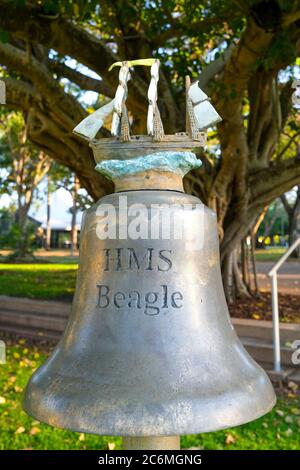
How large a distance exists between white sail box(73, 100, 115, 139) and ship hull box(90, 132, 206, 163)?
4 centimetres

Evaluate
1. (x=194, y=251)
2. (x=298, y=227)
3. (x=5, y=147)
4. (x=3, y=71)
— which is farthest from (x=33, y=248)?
(x=194, y=251)

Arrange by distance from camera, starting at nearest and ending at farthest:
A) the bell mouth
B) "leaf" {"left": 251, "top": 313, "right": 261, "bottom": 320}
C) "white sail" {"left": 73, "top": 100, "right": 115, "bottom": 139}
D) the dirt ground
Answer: the bell mouth < "white sail" {"left": 73, "top": 100, "right": 115, "bottom": 139} < "leaf" {"left": 251, "top": 313, "right": 261, "bottom": 320} < the dirt ground

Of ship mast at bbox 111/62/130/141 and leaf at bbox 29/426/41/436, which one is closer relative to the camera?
ship mast at bbox 111/62/130/141

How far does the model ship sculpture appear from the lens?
54.6 inches

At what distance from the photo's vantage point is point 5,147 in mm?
22531

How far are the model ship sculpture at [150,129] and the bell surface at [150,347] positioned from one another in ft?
0.42

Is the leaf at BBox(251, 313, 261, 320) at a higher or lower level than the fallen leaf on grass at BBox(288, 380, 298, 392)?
higher

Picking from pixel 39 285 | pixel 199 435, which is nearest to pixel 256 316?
pixel 199 435

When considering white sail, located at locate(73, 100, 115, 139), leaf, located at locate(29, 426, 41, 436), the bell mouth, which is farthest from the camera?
leaf, located at locate(29, 426, 41, 436)

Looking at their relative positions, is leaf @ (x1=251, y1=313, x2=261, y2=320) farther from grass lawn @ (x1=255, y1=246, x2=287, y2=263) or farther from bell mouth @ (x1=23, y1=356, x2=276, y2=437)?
grass lawn @ (x1=255, y1=246, x2=287, y2=263)

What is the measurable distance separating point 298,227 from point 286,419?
44.0ft

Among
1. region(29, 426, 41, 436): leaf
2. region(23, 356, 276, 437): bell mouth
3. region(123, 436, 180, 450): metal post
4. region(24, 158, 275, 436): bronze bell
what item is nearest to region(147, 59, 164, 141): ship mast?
region(24, 158, 275, 436): bronze bell

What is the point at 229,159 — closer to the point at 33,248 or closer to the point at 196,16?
Result: the point at 196,16

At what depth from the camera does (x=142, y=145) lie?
139cm
